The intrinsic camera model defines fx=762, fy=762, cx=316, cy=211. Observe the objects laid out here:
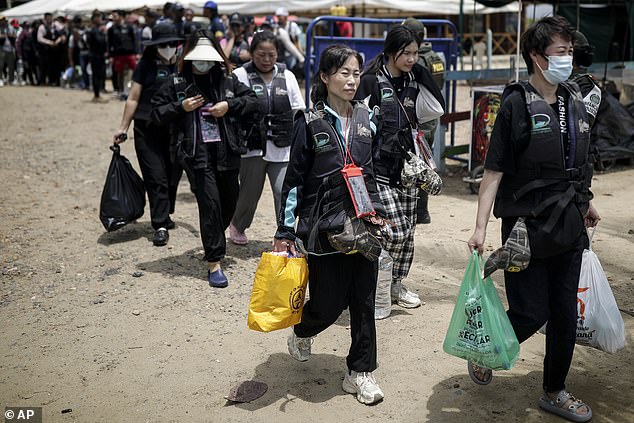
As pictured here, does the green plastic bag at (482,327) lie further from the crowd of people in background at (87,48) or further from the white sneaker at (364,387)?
the crowd of people in background at (87,48)

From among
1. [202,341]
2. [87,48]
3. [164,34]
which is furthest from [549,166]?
[87,48]

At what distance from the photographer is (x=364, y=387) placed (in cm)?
390

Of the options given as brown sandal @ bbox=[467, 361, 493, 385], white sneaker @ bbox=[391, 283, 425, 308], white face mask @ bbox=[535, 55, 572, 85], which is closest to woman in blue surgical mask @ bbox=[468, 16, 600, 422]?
white face mask @ bbox=[535, 55, 572, 85]

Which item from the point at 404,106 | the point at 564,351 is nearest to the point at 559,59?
the point at 564,351

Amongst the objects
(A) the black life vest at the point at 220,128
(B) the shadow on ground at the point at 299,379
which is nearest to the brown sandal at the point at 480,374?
(B) the shadow on ground at the point at 299,379

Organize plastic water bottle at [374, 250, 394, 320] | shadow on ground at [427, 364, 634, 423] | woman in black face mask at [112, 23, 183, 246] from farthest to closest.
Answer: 1. woman in black face mask at [112, 23, 183, 246]
2. plastic water bottle at [374, 250, 394, 320]
3. shadow on ground at [427, 364, 634, 423]

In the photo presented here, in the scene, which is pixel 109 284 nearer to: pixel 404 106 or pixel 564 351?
pixel 404 106

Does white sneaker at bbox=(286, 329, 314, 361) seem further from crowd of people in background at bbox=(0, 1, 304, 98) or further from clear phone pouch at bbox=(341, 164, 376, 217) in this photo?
crowd of people in background at bbox=(0, 1, 304, 98)

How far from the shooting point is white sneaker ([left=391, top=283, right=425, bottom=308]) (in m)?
5.25

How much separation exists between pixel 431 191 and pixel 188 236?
123 inches

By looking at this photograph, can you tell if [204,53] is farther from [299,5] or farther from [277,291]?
[299,5]

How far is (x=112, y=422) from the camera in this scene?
150 inches

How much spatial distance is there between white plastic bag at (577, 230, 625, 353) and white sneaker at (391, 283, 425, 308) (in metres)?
1.68

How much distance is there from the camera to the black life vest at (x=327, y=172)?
374 centimetres
